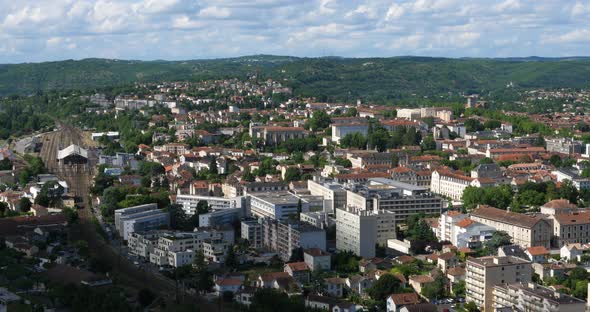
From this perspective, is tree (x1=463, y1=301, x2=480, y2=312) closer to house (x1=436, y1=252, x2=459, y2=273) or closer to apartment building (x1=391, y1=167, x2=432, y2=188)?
house (x1=436, y1=252, x2=459, y2=273)

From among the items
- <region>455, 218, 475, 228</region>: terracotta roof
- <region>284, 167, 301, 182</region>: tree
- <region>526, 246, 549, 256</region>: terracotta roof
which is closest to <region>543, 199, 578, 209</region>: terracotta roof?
<region>455, 218, 475, 228</region>: terracotta roof

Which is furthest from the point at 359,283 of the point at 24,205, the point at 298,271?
the point at 24,205

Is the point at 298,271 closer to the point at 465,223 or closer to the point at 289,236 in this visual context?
the point at 289,236

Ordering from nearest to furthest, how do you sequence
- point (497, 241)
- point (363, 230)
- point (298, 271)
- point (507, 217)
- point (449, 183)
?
point (298, 271), point (363, 230), point (497, 241), point (507, 217), point (449, 183)

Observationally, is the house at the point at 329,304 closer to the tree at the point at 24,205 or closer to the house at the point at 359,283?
the house at the point at 359,283

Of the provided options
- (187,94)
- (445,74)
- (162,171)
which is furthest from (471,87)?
(162,171)

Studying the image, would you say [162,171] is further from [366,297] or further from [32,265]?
[366,297]

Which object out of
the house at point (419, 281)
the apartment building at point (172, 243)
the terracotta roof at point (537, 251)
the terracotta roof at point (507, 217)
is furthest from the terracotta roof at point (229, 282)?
the terracotta roof at point (507, 217)
